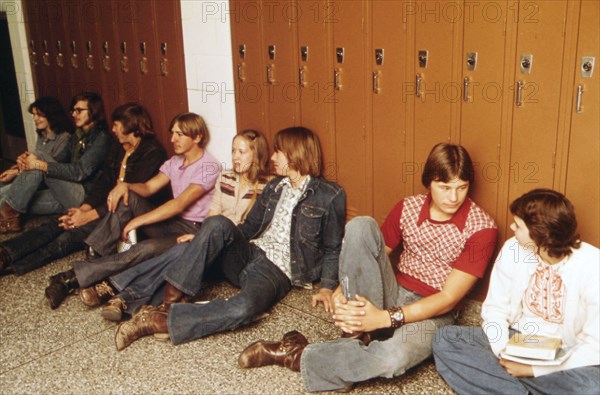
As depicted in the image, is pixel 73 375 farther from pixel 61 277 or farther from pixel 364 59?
pixel 364 59

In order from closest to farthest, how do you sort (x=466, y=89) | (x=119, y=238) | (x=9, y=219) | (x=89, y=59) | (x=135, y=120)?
(x=466, y=89)
(x=119, y=238)
(x=135, y=120)
(x=9, y=219)
(x=89, y=59)

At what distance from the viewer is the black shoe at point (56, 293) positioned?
10.2 feet

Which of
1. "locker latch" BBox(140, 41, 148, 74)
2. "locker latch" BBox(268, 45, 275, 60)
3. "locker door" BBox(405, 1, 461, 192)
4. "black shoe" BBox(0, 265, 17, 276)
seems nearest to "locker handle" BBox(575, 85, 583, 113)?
"locker door" BBox(405, 1, 461, 192)

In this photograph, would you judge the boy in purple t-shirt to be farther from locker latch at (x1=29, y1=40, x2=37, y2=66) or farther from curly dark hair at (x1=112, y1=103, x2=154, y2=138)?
locker latch at (x1=29, y1=40, x2=37, y2=66)

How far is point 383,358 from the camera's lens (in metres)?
2.29

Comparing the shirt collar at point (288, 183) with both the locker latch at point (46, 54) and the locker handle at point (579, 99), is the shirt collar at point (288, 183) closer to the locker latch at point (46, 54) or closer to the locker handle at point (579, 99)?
the locker handle at point (579, 99)

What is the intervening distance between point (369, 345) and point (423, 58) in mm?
1214

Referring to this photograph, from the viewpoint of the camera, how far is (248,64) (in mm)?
3574

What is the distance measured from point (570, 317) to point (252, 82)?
2101 millimetres

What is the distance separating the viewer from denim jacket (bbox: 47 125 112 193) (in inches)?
160

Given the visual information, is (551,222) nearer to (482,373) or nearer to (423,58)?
(482,373)

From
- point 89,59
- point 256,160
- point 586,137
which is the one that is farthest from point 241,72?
point 586,137

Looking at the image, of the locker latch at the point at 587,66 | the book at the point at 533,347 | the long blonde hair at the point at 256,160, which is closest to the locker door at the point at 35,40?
the long blonde hair at the point at 256,160

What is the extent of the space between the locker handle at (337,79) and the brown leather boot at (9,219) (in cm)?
232
